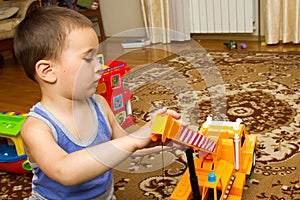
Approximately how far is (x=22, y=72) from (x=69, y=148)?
2.06 metres

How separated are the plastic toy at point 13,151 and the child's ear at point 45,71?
1.82 feet

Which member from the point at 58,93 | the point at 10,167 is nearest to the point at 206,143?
the point at 58,93

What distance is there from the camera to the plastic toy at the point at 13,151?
3.76 ft

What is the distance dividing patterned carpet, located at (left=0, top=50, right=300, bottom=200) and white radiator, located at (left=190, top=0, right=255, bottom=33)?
43 centimetres

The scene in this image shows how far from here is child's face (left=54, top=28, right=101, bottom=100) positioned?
24.3 inches

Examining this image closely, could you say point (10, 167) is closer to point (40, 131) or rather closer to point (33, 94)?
point (40, 131)

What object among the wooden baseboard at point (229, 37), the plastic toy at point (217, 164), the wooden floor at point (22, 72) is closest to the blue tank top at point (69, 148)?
the plastic toy at point (217, 164)

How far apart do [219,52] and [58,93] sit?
1.96 m

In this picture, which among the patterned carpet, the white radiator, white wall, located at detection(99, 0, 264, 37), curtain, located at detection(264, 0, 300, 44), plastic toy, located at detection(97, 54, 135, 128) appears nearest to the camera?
the patterned carpet

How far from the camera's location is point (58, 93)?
68 centimetres

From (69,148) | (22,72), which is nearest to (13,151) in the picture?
(69,148)

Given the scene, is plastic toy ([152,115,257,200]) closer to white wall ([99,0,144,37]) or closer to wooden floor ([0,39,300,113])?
wooden floor ([0,39,300,113])

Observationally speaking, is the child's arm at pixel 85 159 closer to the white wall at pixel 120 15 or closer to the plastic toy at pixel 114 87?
the plastic toy at pixel 114 87

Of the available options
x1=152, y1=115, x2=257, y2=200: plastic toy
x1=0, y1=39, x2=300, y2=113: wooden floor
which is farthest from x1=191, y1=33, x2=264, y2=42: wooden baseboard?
x1=152, y1=115, x2=257, y2=200: plastic toy
